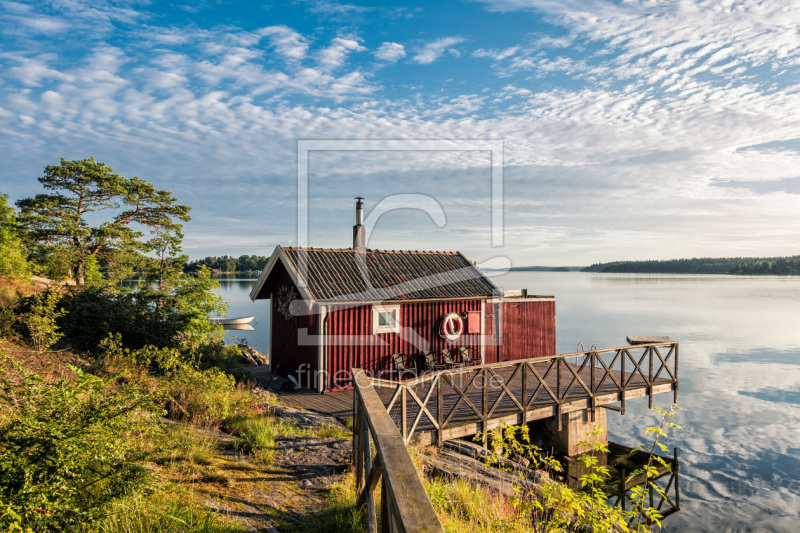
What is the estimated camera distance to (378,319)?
45.8 ft

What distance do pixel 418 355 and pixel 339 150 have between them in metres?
6.61

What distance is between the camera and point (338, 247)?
15.3 m

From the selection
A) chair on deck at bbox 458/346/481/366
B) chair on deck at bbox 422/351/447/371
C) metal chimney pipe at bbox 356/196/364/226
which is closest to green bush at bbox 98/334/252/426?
chair on deck at bbox 422/351/447/371

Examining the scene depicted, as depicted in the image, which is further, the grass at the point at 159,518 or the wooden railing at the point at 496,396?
the wooden railing at the point at 496,396

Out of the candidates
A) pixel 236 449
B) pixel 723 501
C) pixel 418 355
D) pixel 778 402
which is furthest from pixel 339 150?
pixel 778 402

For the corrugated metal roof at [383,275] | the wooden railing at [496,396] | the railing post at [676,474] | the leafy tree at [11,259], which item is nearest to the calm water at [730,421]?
the railing post at [676,474]

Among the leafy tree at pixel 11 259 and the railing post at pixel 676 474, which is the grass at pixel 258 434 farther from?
the leafy tree at pixel 11 259

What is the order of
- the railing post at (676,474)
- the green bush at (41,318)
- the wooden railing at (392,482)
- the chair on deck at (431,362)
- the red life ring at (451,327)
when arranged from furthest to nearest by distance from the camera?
the red life ring at (451,327), the chair on deck at (431,362), the railing post at (676,474), the green bush at (41,318), the wooden railing at (392,482)

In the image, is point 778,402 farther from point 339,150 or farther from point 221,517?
point 221,517

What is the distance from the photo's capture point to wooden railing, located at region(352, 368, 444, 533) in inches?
82.7

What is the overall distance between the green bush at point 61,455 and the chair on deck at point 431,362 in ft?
35.1

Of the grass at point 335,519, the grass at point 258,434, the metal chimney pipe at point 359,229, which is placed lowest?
the grass at point 258,434

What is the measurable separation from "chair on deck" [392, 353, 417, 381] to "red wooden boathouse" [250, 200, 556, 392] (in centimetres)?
18

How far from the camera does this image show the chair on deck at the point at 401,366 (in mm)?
13874
